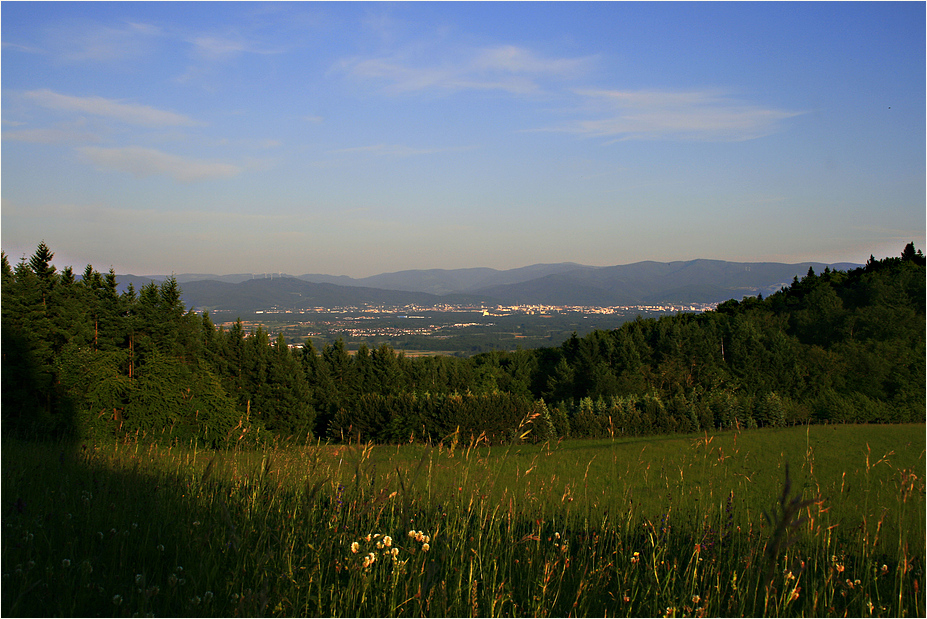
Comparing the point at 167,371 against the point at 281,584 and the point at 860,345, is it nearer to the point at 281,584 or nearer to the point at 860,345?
the point at 281,584

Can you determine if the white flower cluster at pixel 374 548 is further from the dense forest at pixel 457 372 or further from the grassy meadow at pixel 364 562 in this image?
the dense forest at pixel 457 372

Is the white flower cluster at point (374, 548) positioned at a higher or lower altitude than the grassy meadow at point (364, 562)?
higher

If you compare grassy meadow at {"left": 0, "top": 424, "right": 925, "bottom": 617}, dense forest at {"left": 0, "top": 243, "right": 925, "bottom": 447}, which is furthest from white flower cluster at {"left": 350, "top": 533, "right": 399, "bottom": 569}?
dense forest at {"left": 0, "top": 243, "right": 925, "bottom": 447}

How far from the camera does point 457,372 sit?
2138 inches

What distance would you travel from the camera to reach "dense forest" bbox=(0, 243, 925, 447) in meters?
26.6

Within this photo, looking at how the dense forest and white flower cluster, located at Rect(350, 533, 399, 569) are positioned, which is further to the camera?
the dense forest

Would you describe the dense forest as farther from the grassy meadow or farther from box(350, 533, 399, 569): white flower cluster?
box(350, 533, 399, 569): white flower cluster

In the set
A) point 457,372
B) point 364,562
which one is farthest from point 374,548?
point 457,372

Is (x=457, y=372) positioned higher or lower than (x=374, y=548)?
lower

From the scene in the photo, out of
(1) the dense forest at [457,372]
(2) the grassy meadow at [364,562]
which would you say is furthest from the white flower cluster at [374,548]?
(1) the dense forest at [457,372]

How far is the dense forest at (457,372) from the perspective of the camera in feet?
87.4

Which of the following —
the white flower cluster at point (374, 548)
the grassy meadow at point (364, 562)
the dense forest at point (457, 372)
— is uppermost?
the white flower cluster at point (374, 548)

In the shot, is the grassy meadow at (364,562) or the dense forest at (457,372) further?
the dense forest at (457,372)

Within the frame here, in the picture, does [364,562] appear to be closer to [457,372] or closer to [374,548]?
[374,548]
